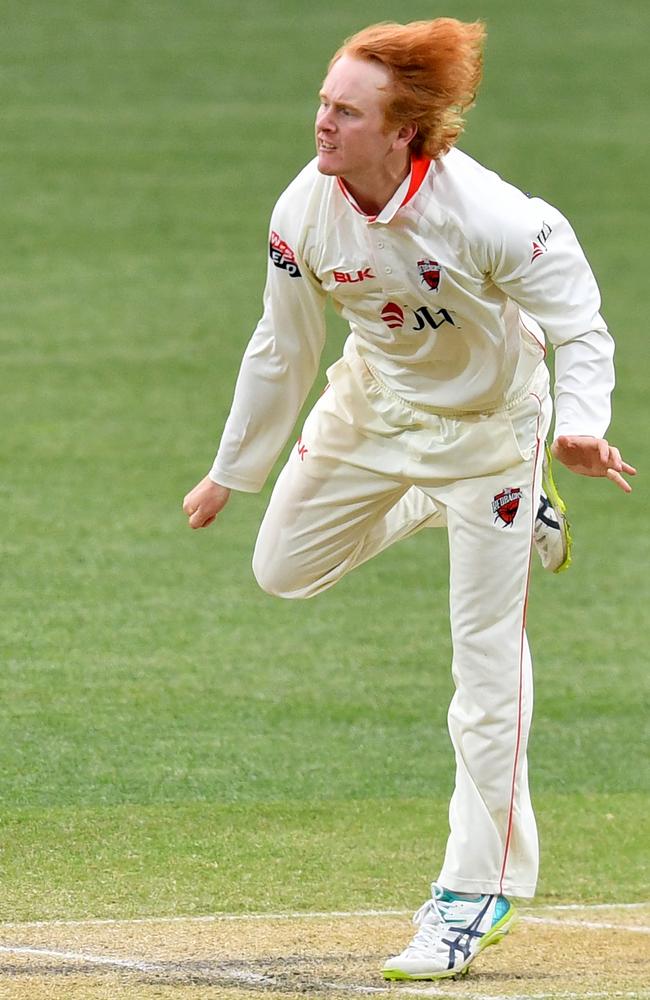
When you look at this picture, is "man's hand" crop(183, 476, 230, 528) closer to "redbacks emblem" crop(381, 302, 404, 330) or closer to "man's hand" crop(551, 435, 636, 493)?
"redbacks emblem" crop(381, 302, 404, 330)

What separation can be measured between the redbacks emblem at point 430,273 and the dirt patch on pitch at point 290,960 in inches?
60.9

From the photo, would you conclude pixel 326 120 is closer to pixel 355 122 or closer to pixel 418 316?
pixel 355 122

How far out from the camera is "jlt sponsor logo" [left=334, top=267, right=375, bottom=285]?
4129mm

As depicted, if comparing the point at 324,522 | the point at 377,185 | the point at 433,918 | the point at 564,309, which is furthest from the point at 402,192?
the point at 433,918

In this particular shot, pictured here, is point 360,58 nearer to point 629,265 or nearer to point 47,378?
point 47,378

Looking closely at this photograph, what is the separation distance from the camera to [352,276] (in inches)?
164

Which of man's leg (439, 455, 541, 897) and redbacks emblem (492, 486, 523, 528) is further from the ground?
redbacks emblem (492, 486, 523, 528)

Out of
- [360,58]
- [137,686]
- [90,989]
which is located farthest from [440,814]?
[360,58]

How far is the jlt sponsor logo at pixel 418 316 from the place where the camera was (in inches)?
164

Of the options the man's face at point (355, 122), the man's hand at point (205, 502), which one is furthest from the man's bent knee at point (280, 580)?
the man's face at point (355, 122)

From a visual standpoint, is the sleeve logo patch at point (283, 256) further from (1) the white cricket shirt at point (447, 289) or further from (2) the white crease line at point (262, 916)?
(2) the white crease line at point (262, 916)

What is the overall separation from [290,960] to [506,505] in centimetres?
116

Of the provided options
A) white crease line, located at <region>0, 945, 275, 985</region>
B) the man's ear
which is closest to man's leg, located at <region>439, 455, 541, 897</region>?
white crease line, located at <region>0, 945, 275, 985</region>

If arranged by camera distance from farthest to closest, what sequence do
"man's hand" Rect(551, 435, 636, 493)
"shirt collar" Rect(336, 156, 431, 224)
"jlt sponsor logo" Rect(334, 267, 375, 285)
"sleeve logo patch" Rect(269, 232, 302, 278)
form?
→ "sleeve logo patch" Rect(269, 232, 302, 278), "jlt sponsor logo" Rect(334, 267, 375, 285), "shirt collar" Rect(336, 156, 431, 224), "man's hand" Rect(551, 435, 636, 493)
